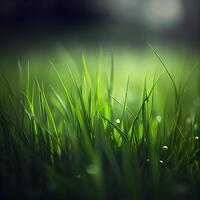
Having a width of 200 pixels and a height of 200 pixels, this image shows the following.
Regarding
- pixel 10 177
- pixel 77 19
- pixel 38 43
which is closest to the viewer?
pixel 10 177

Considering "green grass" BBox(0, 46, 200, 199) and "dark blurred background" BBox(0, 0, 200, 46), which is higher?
"green grass" BBox(0, 46, 200, 199)

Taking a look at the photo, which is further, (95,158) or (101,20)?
(101,20)

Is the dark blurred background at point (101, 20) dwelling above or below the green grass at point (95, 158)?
below

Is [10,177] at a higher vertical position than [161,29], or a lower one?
higher

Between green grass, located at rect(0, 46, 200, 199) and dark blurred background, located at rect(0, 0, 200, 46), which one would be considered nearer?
green grass, located at rect(0, 46, 200, 199)

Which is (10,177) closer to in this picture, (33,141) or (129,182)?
(33,141)

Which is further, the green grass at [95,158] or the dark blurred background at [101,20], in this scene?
the dark blurred background at [101,20]

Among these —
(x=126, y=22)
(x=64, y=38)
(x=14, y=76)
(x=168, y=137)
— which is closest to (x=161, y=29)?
(x=126, y=22)

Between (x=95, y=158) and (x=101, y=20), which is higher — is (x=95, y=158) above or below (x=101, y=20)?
above
